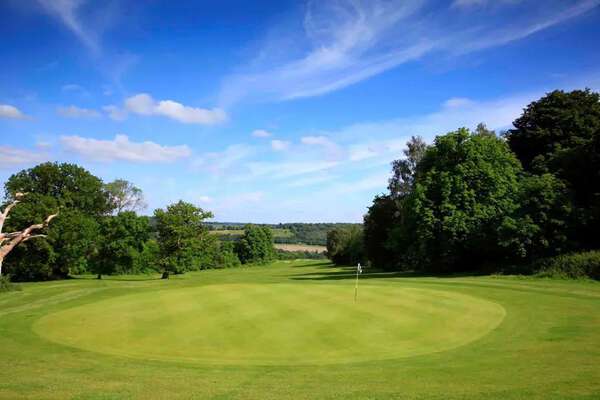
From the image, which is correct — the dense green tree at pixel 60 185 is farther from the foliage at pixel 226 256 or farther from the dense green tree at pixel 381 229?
the foliage at pixel 226 256

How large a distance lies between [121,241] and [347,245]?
57399 millimetres

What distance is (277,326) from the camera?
17.4 m

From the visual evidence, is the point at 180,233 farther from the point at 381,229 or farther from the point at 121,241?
the point at 381,229

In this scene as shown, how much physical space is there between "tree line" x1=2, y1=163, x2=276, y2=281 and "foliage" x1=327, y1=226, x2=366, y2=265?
43070 mm

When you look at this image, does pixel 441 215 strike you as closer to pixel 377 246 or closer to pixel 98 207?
pixel 377 246

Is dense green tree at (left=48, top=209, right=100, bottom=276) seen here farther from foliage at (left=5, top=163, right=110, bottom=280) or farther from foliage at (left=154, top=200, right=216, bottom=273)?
foliage at (left=154, top=200, right=216, bottom=273)

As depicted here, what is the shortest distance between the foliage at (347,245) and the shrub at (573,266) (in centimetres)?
5155

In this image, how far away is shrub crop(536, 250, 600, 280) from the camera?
104 ft

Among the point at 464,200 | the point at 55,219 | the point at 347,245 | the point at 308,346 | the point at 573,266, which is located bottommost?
the point at 308,346

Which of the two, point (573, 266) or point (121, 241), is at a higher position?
point (121, 241)

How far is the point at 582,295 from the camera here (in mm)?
24109

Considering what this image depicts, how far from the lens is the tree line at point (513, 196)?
37.2 metres

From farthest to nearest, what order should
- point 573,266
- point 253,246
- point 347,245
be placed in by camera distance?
point 253,246, point 347,245, point 573,266

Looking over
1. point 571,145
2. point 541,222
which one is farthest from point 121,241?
point 571,145
